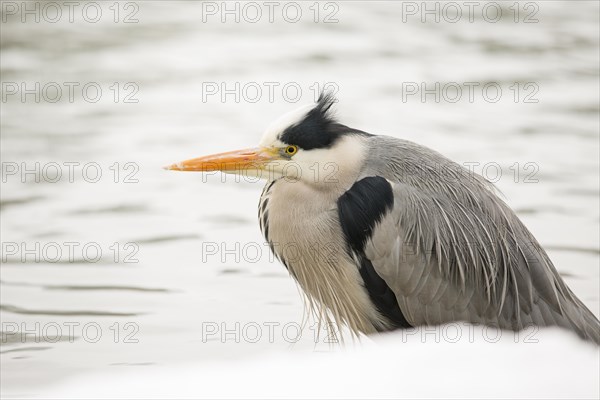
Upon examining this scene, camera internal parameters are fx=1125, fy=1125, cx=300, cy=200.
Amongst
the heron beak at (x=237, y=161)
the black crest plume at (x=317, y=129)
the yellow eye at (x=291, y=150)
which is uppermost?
the black crest plume at (x=317, y=129)

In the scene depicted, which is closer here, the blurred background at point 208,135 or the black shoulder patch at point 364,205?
the black shoulder patch at point 364,205

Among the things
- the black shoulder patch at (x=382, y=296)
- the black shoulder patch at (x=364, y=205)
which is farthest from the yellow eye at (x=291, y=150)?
the black shoulder patch at (x=382, y=296)

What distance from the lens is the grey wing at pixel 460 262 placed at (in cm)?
452

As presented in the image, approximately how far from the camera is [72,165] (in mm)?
7824

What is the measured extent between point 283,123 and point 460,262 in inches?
35.8

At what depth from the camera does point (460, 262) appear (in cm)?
455

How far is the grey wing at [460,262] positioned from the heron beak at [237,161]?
1.46ft

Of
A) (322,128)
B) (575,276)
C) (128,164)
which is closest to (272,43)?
(128,164)

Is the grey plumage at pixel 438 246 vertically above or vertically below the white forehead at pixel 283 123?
below

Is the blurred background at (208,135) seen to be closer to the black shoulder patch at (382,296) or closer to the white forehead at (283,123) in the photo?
the black shoulder patch at (382,296)

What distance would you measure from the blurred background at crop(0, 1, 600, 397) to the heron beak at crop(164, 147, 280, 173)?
1.03 meters

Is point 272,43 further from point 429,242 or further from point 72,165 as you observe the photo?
point 429,242

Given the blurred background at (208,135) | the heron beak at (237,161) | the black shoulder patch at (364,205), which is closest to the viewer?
the black shoulder patch at (364,205)

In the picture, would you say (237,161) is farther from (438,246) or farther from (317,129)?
(438,246)
